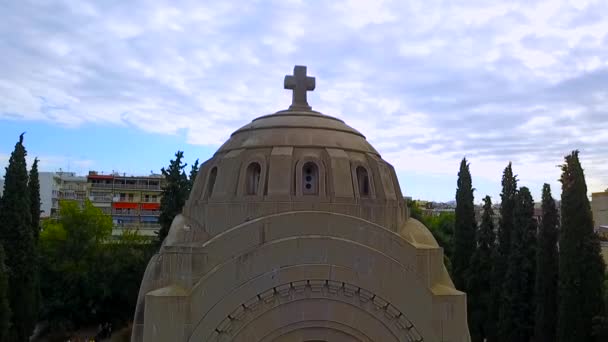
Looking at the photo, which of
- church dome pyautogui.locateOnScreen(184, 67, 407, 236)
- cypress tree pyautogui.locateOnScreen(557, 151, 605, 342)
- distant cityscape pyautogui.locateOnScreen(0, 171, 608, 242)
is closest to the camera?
church dome pyautogui.locateOnScreen(184, 67, 407, 236)

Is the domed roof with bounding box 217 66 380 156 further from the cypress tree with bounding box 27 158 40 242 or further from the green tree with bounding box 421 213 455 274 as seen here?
the green tree with bounding box 421 213 455 274

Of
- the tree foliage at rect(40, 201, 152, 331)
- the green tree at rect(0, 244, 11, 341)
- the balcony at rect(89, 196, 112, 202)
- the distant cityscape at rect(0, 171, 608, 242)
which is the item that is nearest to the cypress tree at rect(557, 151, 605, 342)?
the green tree at rect(0, 244, 11, 341)

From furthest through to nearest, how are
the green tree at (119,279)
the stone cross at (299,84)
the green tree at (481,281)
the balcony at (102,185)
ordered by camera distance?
the balcony at (102,185)
the green tree at (119,279)
the green tree at (481,281)
the stone cross at (299,84)

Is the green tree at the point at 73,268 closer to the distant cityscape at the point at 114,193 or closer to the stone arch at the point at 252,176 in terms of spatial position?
the stone arch at the point at 252,176

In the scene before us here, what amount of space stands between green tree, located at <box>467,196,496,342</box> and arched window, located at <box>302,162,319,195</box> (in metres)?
15.0

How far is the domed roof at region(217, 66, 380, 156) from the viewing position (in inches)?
506

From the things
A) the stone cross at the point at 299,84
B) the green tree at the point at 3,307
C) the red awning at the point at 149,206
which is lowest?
the green tree at the point at 3,307

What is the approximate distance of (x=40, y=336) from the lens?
27766 mm

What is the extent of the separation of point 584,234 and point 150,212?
4936cm

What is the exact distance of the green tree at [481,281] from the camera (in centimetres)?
2516

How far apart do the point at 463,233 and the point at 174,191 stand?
15121mm

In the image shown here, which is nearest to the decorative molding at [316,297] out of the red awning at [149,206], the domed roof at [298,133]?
the domed roof at [298,133]

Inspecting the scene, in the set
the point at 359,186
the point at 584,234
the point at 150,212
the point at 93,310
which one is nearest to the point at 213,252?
the point at 359,186

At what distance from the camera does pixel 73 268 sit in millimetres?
27906
